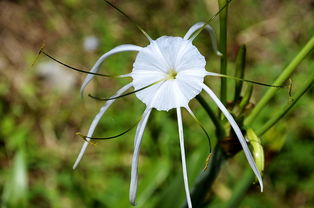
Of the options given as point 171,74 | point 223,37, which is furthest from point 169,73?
point 223,37

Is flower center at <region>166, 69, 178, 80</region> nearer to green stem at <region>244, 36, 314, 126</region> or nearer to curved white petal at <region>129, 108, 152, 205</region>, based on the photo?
curved white petal at <region>129, 108, 152, 205</region>

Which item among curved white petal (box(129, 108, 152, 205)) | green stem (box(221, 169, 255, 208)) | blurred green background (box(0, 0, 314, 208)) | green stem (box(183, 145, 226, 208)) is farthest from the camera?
blurred green background (box(0, 0, 314, 208))

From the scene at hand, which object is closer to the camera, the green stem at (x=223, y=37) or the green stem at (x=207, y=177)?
the green stem at (x=223, y=37)

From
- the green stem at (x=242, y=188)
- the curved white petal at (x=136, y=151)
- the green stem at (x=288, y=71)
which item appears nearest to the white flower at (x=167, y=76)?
the curved white petal at (x=136, y=151)

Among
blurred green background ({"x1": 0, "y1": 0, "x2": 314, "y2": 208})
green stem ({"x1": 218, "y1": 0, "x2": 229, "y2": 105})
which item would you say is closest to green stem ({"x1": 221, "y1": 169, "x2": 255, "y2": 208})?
blurred green background ({"x1": 0, "y1": 0, "x2": 314, "y2": 208})

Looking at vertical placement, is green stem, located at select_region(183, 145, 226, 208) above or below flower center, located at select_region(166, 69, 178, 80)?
below

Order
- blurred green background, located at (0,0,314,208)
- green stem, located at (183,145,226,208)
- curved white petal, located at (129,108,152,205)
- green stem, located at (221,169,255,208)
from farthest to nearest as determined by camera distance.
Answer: blurred green background, located at (0,0,314,208) < green stem, located at (221,169,255,208) < green stem, located at (183,145,226,208) < curved white petal, located at (129,108,152,205)

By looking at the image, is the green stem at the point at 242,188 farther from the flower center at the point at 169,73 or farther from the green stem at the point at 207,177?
the flower center at the point at 169,73

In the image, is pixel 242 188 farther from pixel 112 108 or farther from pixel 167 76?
pixel 112 108

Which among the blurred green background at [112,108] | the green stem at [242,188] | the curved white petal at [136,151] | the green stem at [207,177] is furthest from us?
the blurred green background at [112,108]
